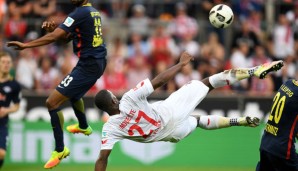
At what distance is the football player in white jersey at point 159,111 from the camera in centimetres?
1191

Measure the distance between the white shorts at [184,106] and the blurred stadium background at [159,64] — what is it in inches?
223

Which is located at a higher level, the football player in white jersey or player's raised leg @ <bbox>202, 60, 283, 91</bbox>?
player's raised leg @ <bbox>202, 60, 283, 91</bbox>

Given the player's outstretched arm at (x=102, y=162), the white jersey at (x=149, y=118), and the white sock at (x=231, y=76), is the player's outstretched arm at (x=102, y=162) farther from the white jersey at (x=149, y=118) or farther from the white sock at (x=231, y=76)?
the white sock at (x=231, y=76)

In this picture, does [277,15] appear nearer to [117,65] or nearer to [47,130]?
[117,65]

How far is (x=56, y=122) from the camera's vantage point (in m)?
12.6

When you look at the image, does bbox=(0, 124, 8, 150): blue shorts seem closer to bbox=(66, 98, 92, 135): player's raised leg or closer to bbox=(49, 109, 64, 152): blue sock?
bbox=(66, 98, 92, 135): player's raised leg

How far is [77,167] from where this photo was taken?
59.6 ft

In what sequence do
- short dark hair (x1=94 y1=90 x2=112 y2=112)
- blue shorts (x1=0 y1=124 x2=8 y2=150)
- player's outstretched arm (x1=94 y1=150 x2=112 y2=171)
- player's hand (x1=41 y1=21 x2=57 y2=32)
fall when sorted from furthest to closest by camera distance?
1. blue shorts (x1=0 y1=124 x2=8 y2=150)
2. player's hand (x1=41 y1=21 x2=57 y2=32)
3. short dark hair (x1=94 y1=90 x2=112 y2=112)
4. player's outstretched arm (x1=94 y1=150 x2=112 y2=171)

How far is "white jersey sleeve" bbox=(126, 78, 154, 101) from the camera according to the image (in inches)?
464

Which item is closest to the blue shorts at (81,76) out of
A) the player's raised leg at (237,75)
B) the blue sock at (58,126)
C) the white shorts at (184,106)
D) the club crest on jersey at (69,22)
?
the blue sock at (58,126)

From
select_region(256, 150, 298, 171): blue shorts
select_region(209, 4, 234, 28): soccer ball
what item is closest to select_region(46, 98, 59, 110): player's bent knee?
select_region(209, 4, 234, 28): soccer ball

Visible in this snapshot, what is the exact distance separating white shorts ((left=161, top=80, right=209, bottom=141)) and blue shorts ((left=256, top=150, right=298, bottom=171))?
5.01ft

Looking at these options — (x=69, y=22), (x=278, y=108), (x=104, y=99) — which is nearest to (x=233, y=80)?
(x=278, y=108)

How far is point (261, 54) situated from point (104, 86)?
4.22m
